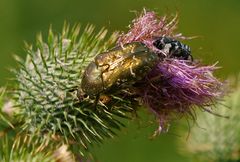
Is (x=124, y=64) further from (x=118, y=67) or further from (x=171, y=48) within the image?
(x=171, y=48)

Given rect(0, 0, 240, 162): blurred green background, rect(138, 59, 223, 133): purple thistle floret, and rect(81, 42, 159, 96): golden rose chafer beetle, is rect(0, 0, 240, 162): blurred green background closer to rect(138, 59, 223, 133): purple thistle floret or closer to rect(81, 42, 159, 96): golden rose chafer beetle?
rect(138, 59, 223, 133): purple thistle floret

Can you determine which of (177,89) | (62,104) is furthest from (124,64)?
(62,104)

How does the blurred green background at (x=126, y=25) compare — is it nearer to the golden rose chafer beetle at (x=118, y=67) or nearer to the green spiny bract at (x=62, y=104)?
the green spiny bract at (x=62, y=104)

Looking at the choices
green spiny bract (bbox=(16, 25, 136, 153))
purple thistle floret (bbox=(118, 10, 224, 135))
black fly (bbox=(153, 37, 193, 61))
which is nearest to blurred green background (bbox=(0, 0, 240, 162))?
green spiny bract (bbox=(16, 25, 136, 153))

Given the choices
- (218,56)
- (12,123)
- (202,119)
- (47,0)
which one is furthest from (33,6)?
(12,123)

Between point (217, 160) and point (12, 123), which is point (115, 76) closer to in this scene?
point (12, 123)

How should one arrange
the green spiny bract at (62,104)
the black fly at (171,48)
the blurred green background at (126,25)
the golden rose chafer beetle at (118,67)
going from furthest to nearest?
the blurred green background at (126,25), the green spiny bract at (62,104), the black fly at (171,48), the golden rose chafer beetle at (118,67)

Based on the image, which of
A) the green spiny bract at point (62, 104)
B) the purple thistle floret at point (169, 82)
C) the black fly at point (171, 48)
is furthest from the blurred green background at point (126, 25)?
the black fly at point (171, 48)
